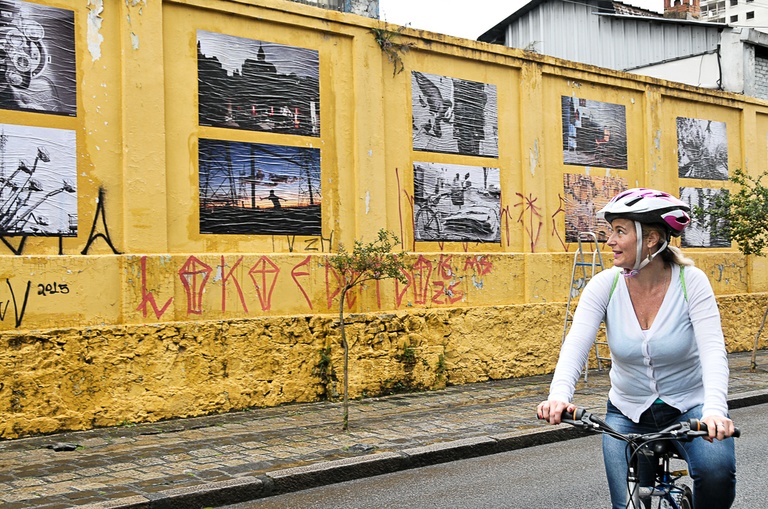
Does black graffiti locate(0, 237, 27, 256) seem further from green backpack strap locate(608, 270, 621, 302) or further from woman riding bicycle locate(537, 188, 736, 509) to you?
green backpack strap locate(608, 270, 621, 302)

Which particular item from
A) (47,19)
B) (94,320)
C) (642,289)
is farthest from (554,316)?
(642,289)

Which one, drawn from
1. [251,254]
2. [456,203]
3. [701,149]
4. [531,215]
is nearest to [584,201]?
[531,215]

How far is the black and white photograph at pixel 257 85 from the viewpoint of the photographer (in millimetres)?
10305

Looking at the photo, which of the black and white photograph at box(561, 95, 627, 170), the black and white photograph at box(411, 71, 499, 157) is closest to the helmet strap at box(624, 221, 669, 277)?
the black and white photograph at box(411, 71, 499, 157)

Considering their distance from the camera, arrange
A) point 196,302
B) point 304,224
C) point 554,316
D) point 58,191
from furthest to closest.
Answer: point 554,316
point 304,224
point 196,302
point 58,191

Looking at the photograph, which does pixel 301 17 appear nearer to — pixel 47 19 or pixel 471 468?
pixel 47 19

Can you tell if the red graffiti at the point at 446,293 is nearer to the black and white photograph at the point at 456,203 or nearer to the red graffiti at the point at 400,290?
the red graffiti at the point at 400,290

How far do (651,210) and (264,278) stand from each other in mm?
7521

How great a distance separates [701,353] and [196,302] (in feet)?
24.4

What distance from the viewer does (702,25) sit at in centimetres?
1855

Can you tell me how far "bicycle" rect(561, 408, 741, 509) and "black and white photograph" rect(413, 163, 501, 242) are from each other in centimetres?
897

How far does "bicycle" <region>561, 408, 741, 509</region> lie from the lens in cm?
320

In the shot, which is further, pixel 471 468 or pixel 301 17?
pixel 301 17

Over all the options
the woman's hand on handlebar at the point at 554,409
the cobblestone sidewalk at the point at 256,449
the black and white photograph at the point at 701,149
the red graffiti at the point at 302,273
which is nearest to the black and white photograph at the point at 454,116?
the red graffiti at the point at 302,273
